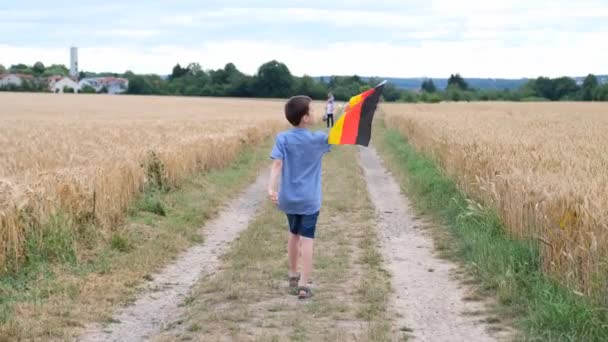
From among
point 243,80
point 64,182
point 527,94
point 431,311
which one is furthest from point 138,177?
point 527,94

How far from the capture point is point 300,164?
7148 mm

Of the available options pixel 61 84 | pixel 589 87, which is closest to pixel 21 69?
pixel 61 84

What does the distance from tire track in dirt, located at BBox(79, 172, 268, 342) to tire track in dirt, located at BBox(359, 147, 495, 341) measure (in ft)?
6.93

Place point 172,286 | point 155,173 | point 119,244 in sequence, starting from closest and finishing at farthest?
point 172,286, point 119,244, point 155,173

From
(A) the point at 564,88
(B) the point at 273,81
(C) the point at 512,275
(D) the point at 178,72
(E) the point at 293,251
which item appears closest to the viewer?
(C) the point at 512,275

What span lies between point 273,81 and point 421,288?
359 feet

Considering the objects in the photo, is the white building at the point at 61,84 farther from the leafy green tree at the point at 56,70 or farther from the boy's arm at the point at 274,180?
the boy's arm at the point at 274,180

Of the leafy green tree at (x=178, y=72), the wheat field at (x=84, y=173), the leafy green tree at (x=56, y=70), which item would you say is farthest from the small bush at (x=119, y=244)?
the leafy green tree at (x=56, y=70)

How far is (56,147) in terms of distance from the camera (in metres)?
16.2

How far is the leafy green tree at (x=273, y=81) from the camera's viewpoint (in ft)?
381

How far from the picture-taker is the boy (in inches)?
280

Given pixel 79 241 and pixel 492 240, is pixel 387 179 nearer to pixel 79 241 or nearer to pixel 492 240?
pixel 492 240

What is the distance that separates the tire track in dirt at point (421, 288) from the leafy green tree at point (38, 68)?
16026 cm

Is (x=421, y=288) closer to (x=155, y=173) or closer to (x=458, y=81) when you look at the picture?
(x=155, y=173)
